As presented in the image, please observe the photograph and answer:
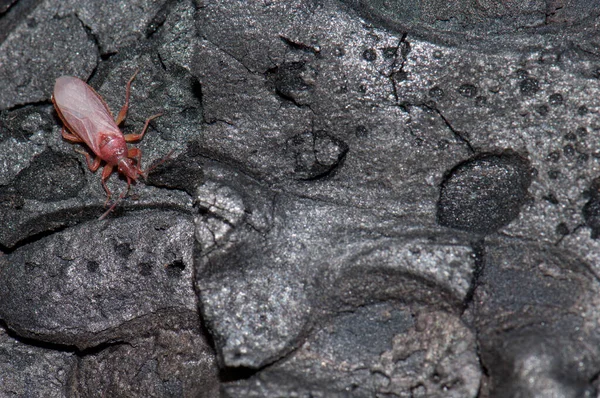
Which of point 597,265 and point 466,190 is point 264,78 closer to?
point 466,190

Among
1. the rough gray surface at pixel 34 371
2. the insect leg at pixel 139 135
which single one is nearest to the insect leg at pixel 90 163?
the insect leg at pixel 139 135

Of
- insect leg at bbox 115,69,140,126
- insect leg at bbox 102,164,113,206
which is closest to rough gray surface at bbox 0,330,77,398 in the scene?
insect leg at bbox 102,164,113,206

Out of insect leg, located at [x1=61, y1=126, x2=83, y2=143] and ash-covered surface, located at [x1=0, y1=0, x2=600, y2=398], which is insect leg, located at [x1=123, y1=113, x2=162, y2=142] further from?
insect leg, located at [x1=61, y1=126, x2=83, y2=143]

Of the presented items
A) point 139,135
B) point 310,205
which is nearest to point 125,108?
point 139,135

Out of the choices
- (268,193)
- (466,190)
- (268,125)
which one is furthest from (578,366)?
(268,125)

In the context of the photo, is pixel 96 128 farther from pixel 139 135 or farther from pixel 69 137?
pixel 139 135

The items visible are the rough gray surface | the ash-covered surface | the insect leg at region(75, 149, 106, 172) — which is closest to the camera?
the ash-covered surface
